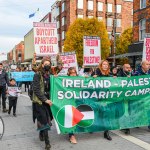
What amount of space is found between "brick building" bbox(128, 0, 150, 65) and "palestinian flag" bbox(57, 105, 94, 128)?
2166 centimetres

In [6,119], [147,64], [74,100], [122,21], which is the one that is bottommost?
[6,119]

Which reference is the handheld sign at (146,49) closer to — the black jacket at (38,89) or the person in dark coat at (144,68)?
the person in dark coat at (144,68)

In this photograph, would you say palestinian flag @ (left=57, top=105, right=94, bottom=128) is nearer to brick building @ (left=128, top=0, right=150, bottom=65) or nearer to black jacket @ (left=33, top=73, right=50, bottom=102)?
black jacket @ (left=33, top=73, right=50, bottom=102)

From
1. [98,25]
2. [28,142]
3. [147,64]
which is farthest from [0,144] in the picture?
[98,25]

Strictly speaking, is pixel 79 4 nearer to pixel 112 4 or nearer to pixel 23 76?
pixel 112 4

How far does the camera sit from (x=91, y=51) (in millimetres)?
12266

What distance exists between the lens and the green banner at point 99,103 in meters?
6.85

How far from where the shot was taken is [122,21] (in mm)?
65500

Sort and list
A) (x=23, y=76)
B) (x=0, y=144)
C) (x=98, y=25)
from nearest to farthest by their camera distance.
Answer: (x=0, y=144) → (x=23, y=76) → (x=98, y=25)

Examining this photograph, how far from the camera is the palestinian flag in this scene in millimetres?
6821

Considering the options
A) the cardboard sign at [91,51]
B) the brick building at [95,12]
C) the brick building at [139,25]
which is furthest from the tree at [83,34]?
the cardboard sign at [91,51]

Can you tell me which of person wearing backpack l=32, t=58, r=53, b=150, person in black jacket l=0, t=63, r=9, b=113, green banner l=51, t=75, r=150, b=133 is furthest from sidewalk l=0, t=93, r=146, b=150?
person in black jacket l=0, t=63, r=9, b=113

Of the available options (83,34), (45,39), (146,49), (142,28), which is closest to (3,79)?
(45,39)

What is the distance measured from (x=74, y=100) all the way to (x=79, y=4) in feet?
186
